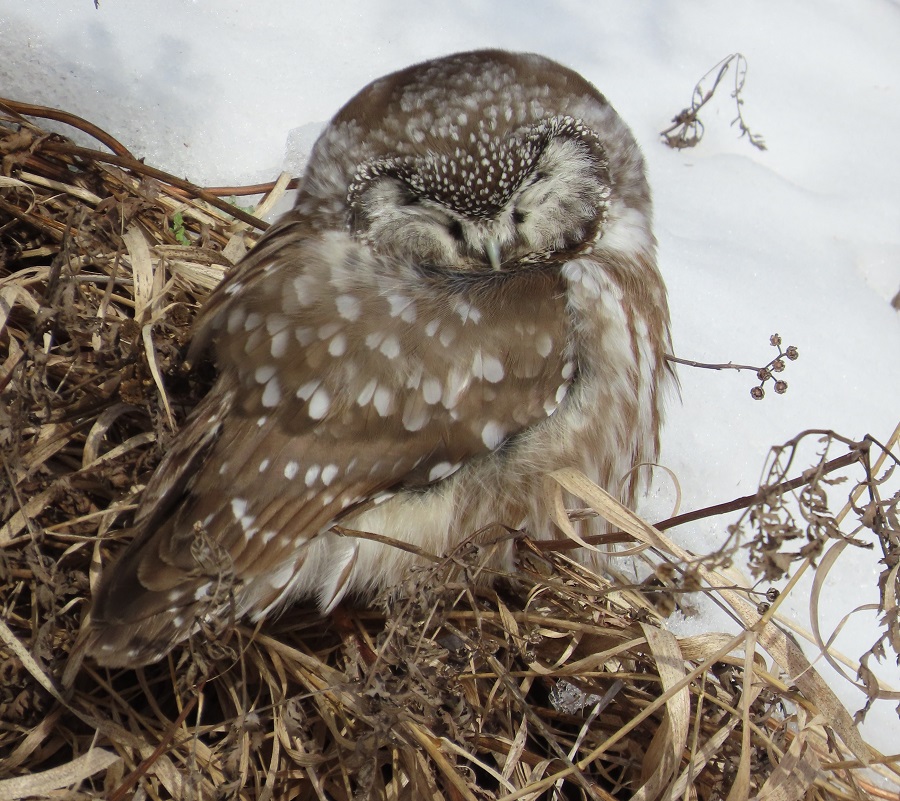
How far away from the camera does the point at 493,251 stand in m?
1.82

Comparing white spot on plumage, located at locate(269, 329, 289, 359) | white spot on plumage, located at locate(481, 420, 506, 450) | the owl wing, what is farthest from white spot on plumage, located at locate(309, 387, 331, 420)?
white spot on plumage, located at locate(481, 420, 506, 450)

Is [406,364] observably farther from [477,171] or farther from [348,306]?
[477,171]

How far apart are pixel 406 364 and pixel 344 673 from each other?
570mm

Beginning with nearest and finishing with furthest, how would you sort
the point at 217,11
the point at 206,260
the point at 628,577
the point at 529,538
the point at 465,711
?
A: the point at 465,711
the point at 529,538
the point at 628,577
the point at 206,260
the point at 217,11

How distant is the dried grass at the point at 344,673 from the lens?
4.98ft

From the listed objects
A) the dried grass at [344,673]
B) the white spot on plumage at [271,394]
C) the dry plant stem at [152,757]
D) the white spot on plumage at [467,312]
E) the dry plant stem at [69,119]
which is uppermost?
the dry plant stem at [69,119]

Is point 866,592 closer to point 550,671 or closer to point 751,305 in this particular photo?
point 751,305

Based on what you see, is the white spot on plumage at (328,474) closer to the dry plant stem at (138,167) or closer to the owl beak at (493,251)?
the owl beak at (493,251)

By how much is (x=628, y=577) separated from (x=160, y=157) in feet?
5.67

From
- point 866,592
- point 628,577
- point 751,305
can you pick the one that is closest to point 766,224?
point 751,305

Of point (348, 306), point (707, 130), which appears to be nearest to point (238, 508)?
point (348, 306)

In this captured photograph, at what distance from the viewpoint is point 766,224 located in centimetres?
309

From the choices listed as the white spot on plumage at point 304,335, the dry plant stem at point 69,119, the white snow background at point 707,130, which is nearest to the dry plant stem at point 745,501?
the white spot on plumage at point 304,335

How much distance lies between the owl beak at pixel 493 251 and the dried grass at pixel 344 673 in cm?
45
